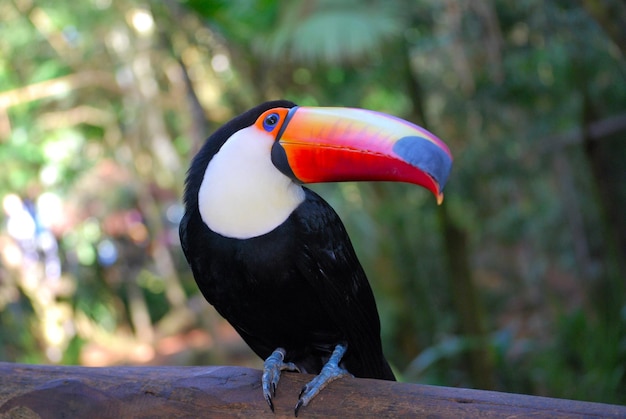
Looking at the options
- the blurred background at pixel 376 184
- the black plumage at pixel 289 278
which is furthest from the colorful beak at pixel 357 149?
the blurred background at pixel 376 184

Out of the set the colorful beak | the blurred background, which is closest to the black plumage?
the colorful beak

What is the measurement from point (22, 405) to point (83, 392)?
15 centimetres

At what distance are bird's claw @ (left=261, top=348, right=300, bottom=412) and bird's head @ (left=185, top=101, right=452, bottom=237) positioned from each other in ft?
1.10

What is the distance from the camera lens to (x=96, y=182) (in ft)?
24.4

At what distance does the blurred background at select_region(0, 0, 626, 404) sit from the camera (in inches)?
147

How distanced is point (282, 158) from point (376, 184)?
317cm

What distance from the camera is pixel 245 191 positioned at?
169 cm

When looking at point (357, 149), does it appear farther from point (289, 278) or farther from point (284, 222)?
point (289, 278)

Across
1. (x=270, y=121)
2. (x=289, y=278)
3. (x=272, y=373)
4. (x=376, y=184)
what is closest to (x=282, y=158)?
(x=270, y=121)

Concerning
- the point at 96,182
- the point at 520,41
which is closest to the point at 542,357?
the point at 520,41

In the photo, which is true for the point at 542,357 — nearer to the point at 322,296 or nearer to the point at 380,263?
the point at 380,263

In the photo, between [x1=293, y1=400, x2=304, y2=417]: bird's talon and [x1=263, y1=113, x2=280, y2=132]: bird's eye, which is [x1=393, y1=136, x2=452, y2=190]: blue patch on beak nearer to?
[x1=263, y1=113, x2=280, y2=132]: bird's eye

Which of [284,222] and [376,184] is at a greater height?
[284,222]

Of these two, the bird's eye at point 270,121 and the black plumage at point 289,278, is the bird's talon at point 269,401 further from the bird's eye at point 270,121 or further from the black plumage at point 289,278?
the bird's eye at point 270,121
